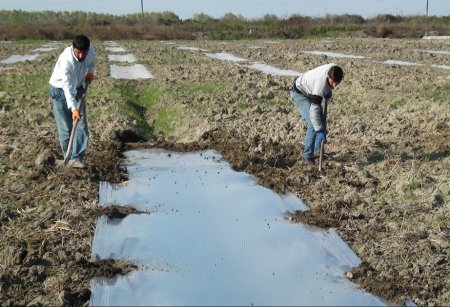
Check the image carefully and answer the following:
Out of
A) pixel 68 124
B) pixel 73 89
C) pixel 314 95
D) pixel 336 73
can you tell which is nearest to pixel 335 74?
pixel 336 73

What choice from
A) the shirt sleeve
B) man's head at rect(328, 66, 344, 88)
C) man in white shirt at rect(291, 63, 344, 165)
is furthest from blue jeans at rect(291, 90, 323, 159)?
the shirt sleeve

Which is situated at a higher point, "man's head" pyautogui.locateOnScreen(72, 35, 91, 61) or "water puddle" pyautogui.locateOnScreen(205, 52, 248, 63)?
"man's head" pyautogui.locateOnScreen(72, 35, 91, 61)

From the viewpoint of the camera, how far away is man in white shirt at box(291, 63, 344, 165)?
6.23 meters

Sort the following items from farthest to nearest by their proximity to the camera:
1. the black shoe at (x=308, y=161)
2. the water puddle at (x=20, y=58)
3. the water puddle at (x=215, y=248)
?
the water puddle at (x=20, y=58), the black shoe at (x=308, y=161), the water puddle at (x=215, y=248)

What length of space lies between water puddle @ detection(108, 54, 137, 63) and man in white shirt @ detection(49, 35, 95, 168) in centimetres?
1223

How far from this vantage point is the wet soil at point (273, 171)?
14.6 ft

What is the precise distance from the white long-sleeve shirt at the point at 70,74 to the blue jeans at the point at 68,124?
0.15 meters

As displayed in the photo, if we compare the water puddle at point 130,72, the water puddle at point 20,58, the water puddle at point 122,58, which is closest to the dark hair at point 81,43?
the water puddle at point 130,72

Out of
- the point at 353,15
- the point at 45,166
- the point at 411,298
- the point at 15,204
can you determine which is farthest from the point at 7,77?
the point at 353,15

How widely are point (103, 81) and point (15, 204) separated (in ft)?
25.1

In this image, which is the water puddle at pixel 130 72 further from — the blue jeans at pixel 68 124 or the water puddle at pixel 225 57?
the blue jeans at pixel 68 124

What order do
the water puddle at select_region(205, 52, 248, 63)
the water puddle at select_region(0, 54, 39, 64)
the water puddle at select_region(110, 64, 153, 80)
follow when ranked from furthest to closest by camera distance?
1. the water puddle at select_region(205, 52, 248, 63)
2. the water puddle at select_region(0, 54, 39, 64)
3. the water puddle at select_region(110, 64, 153, 80)

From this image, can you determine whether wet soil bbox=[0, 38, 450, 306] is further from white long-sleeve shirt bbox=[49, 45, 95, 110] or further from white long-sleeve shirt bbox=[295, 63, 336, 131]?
white long-sleeve shirt bbox=[49, 45, 95, 110]

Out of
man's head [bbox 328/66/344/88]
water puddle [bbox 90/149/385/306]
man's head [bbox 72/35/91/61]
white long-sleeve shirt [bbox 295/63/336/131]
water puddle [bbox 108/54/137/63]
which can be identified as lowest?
water puddle [bbox 90/149/385/306]
